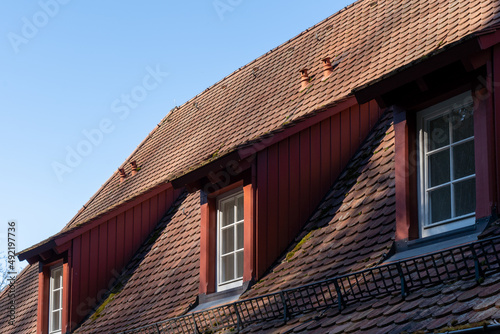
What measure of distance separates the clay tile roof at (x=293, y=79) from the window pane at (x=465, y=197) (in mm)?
1123

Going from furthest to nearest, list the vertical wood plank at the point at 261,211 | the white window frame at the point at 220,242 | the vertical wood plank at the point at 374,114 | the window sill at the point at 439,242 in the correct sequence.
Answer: the white window frame at the point at 220,242 < the vertical wood plank at the point at 374,114 < the vertical wood plank at the point at 261,211 < the window sill at the point at 439,242

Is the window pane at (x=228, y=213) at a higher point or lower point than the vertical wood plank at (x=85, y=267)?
higher

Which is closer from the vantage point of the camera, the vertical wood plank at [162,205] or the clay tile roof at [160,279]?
the clay tile roof at [160,279]

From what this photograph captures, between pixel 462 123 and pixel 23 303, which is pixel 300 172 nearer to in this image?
pixel 462 123

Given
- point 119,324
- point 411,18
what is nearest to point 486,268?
point 411,18

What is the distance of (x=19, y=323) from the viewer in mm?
15438

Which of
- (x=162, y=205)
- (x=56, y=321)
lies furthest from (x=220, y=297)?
(x=56, y=321)

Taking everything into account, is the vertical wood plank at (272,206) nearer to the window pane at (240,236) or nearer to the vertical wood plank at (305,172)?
the vertical wood plank at (305,172)

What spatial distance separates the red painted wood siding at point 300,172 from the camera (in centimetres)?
903

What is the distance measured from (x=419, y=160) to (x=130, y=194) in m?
7.62

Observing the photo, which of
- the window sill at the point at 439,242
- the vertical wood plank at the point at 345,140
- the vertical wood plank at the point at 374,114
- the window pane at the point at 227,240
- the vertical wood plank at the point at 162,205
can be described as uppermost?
the vertical wood plank at the point at 374,114

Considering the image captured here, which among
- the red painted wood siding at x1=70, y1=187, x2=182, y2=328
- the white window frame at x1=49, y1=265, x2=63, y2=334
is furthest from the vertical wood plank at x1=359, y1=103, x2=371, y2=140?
the white window frame at x1=49, y1=265, x2=63, y2=334

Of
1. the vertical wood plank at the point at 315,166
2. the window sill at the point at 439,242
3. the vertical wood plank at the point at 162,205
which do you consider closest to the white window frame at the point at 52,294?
the vertical wood plank at the point at 162,205

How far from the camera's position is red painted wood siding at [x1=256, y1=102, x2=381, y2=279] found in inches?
356
